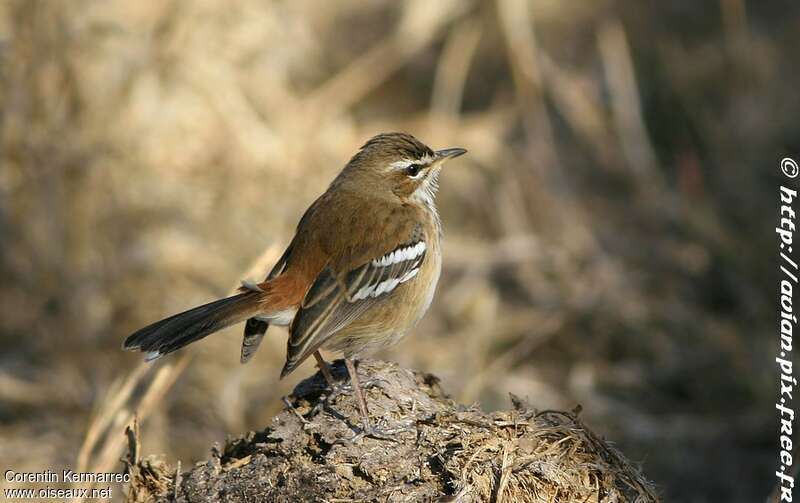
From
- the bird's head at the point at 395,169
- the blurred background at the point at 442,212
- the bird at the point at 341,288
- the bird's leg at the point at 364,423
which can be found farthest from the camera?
the blurred background at the point at 442,212

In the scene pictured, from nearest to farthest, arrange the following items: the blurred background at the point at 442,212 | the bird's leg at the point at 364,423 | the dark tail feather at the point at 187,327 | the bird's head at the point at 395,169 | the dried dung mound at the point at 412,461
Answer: the dried dung mound at the point at 412,461
the bird's leg at the point at 364,423
the dark tail feather at the point at 187,327
the bird's head at the point at 395,169
the blurred background at the point at 442,212

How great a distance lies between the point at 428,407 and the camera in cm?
393

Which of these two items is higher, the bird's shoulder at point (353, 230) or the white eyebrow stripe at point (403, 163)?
the white eyebrow stripe at point (403, 163)

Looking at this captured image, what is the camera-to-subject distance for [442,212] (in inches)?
396

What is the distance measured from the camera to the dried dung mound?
11.5ft

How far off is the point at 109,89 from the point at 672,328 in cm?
439

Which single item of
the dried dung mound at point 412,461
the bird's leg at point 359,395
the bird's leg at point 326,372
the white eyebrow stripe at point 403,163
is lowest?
the dried dung mound at point 412,461

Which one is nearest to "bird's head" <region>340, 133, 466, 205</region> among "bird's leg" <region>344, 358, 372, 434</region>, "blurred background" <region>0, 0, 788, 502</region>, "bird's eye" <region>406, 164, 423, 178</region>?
"bird's eye" <region>406, 164, 423, 178</region>

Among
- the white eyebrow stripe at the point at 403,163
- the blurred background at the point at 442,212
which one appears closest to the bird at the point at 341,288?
the white eyebrow stripe at the point at 403,163

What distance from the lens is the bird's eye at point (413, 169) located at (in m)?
5.25

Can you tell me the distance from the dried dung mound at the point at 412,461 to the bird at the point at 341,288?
0.40 meters

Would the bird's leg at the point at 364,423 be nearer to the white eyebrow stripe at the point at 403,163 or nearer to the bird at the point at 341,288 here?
the bird at the point at 341,288

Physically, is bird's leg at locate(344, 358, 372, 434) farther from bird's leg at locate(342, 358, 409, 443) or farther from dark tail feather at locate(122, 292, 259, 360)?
dark tail feather at locate(122, 292, 259, 360)

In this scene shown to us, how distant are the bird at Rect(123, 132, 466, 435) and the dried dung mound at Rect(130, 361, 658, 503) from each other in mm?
404
